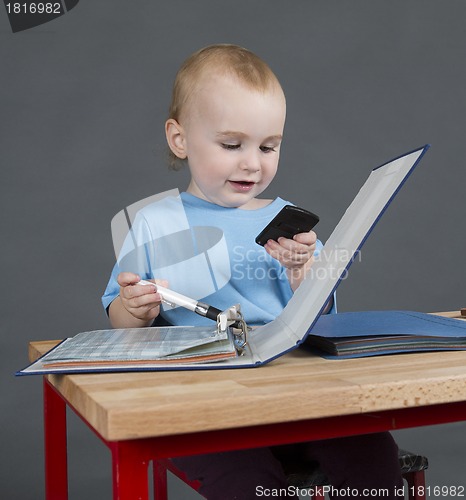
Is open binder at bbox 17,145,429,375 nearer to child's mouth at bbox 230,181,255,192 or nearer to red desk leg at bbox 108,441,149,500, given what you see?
red desk leg at bbox 108,441,149,500

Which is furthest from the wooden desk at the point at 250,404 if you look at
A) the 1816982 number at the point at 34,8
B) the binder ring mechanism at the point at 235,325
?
the 1816982 number at the point at 34,8

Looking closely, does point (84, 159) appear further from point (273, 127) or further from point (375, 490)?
point (375, 490)

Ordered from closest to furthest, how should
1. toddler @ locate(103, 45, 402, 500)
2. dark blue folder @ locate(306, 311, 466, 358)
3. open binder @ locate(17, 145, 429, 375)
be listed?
1. open binder @ locate(17, 145, 429, 375)
2. dark blue folder @ locate(306, 311, 466, 358)
3. toddler @ locate(103, 45, 402, 500)

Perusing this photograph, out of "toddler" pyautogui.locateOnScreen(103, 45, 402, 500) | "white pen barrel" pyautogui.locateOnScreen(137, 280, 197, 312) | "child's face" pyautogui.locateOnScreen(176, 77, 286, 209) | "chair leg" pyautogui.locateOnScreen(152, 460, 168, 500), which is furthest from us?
"chair leg" pyautogui.locateOnScreen(152, 460, 168, 500)

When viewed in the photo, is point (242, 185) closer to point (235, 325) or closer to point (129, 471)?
point (235, 325)

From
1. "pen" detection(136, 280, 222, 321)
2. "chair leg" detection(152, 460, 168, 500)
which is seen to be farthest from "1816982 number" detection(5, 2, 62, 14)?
"pen" detection(136, 280, 222, 321)

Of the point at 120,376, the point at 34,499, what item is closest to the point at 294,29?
the point at 34,499

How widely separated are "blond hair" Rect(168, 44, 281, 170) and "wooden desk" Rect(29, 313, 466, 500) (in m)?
0.75

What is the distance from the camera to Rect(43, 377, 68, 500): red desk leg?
1.29 m

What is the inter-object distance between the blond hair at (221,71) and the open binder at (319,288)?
55cm

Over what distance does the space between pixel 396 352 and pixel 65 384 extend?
0.42m

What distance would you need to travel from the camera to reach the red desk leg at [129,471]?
2.49 ft

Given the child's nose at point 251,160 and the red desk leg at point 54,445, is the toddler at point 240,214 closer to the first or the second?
the child's nose at point 251,160

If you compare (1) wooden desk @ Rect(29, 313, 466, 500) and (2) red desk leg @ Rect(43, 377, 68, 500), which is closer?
(1) wooden desk @ Rect(29, 313, 466, 500)
